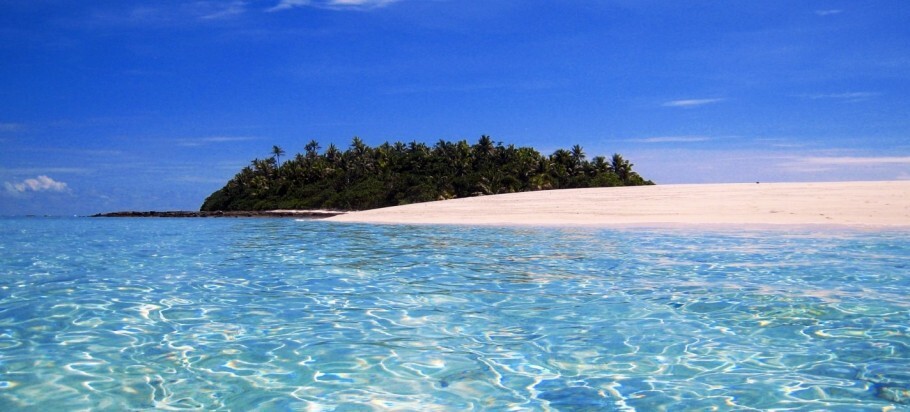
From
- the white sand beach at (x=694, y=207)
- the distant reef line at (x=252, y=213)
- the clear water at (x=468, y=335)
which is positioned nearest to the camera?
the clear water at (x=468, y=335)

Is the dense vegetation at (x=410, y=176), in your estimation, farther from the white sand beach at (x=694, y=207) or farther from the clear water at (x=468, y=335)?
the clear water at (x=468, y=335)

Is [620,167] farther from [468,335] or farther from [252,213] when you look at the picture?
[468,335]

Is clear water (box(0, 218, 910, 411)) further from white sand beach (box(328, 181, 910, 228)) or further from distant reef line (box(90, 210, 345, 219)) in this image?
distant reef line (box(90, 210, 345, 219))

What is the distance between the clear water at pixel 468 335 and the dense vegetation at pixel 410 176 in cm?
6485

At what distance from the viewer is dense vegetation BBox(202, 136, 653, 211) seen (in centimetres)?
7994

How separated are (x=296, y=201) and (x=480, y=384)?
87.0 metres

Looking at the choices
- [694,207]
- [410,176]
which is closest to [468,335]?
[694,207]

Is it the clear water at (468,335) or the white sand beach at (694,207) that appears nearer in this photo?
the clear water at (468,335)

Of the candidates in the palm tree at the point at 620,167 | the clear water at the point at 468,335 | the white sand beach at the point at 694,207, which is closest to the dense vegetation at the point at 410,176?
the palm tree at the point at 620,167

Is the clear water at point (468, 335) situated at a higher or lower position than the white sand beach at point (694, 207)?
lower

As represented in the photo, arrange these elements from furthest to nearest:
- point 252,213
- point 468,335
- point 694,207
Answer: point 252,213 < point 694,207 < point 468,335

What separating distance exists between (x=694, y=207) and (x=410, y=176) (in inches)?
2408

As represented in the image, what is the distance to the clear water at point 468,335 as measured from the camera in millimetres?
4547

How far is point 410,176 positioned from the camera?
284ft
